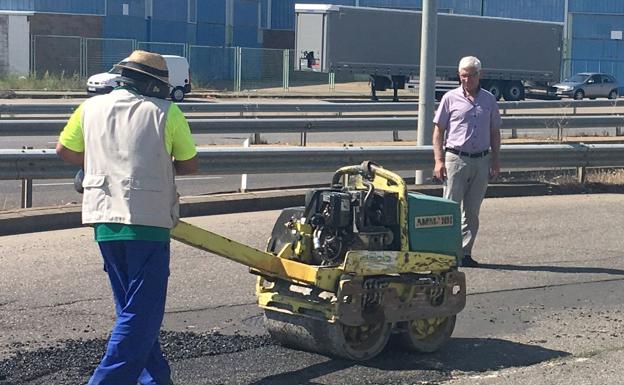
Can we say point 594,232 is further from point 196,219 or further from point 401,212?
point 401,212

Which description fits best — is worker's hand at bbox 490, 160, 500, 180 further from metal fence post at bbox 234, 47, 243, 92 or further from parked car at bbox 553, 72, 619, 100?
parked car at bbox 553, 72, 619, 100

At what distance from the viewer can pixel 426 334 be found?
6641 millimetres

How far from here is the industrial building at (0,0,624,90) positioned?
47906 mm

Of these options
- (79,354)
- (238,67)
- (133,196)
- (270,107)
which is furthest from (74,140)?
(238,67)

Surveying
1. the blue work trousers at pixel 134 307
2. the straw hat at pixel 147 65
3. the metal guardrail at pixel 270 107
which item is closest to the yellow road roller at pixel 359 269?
the blue work trousers at pixel 134 307

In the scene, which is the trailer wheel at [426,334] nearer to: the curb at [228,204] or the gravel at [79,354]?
the gravel at [79,354]

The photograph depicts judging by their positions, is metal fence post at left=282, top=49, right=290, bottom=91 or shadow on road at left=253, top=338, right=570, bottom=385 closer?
shadow on road at left=253, top=338, right=570, bottom=385

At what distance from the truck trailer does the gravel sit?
37.6 metres

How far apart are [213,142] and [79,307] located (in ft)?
45.8

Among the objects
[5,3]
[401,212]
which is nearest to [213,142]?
[401,212]

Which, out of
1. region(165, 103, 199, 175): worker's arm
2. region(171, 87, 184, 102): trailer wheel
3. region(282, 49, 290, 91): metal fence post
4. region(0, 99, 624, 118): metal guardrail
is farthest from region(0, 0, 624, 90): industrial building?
region(165, 103, 199, 175): worker's arm

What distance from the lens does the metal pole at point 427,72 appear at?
42.0 ft

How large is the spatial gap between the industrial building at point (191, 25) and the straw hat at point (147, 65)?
42.3 m

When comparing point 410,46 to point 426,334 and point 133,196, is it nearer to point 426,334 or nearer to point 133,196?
point 426,334
